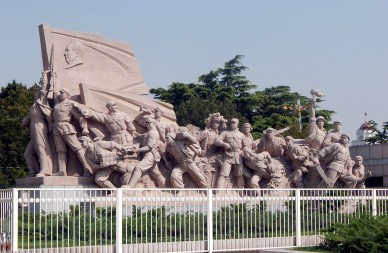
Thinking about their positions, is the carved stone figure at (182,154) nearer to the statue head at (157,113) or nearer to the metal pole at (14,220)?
the statue head at (157,113)

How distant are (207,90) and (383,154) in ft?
49.3

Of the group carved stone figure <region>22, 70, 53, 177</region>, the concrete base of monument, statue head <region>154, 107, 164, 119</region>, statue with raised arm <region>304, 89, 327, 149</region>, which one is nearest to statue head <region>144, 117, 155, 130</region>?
statue head <region>154, 107, 164, 119</region>

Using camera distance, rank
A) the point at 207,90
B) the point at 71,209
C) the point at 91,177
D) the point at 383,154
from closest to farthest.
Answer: the point at 71,209, the point at 91,177, the point at 383,154, the point at 207,90

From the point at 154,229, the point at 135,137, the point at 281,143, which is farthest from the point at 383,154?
the point at 154,229

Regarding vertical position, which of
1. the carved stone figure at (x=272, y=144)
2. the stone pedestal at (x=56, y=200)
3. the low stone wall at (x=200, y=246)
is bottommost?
the low stone wall at (x=200, y=246)

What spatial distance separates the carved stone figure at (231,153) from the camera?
14.7 meters

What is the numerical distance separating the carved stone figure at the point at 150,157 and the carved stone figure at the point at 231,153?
4.05 ft

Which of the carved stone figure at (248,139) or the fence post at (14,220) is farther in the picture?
the carved stone figure at (248,139)

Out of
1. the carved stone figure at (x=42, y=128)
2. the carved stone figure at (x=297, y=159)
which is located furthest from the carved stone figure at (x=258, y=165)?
the carved stone figure at (x=42, y=128)

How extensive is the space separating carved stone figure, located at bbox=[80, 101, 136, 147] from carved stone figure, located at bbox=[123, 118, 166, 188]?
321 millimetres

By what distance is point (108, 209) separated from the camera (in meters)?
9.03

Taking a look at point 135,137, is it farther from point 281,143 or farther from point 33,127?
point 281,143

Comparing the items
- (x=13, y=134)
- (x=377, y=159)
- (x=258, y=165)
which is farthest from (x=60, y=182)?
(x=13, y=134)

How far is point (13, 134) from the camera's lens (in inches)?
1058
